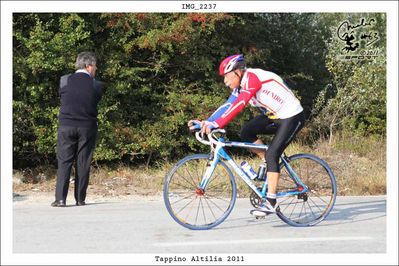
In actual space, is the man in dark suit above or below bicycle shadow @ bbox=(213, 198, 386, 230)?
above

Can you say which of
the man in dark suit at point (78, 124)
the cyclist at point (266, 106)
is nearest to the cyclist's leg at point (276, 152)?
the cyclist at point (266, 106)

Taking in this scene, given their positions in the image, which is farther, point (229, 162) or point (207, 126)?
point (229, 162)

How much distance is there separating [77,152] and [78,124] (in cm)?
39

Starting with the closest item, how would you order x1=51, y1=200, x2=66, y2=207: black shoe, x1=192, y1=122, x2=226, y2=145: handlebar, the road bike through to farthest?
x1=192, y1=122, x2=226, y2=145: handlebar < the road bike < x1=51, y1=200, x2=66, y2=207: black shoe

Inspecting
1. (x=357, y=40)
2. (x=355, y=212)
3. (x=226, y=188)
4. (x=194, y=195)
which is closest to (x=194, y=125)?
(x=194, y=195)

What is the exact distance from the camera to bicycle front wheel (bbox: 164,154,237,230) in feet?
23.4

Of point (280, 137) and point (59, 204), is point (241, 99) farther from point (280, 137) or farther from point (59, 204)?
point (59, 204)

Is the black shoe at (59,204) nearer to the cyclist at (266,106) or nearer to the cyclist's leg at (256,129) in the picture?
the cyclist at (266,106)

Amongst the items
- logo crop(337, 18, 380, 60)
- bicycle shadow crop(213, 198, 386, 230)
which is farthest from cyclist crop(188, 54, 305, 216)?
logo crop(337, 18, 380, 60)

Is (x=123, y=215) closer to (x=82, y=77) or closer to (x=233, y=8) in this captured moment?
(x=82, y=77)

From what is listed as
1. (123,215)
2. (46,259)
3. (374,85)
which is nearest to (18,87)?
(123,215)

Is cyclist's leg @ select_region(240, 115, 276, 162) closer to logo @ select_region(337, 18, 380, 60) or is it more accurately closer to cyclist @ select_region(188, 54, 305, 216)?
cyclist @ select_region(188, 54, 305, 216)

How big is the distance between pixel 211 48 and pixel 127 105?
6.45ft

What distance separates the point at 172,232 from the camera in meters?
7.05
